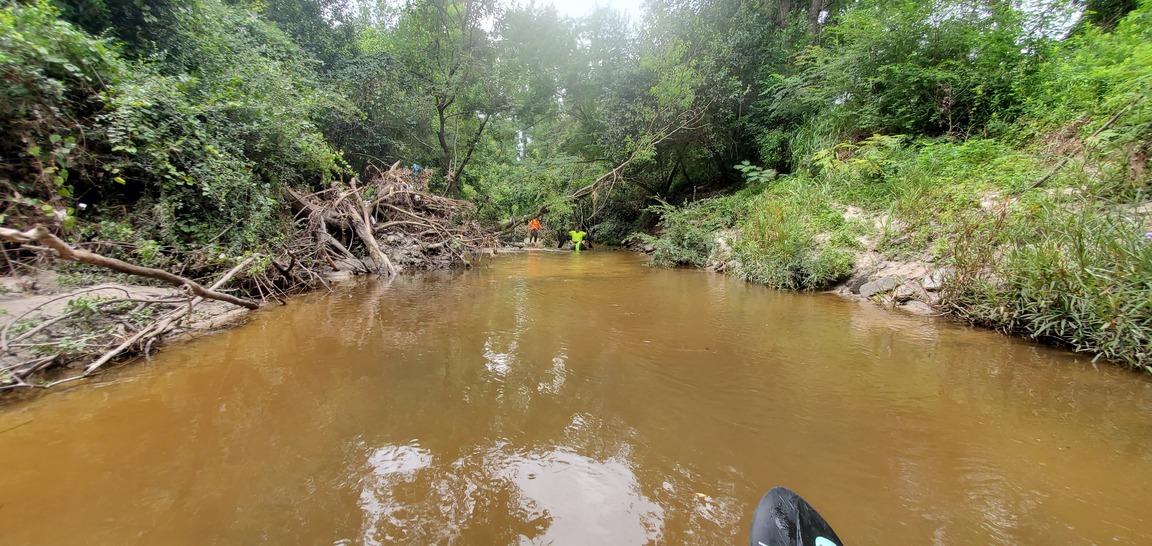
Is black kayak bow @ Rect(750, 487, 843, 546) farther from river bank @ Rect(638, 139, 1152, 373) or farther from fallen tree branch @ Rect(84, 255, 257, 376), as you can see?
fallen tree branch @ Rect(84, 255, 257, 376)

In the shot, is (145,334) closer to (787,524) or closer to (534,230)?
(787,524)

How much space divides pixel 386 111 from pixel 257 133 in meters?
7.20

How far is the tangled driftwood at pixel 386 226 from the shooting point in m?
8.39

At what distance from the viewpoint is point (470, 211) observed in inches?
452

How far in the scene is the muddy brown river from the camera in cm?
162

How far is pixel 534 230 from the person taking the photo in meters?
17.1

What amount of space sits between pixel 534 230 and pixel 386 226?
811cm

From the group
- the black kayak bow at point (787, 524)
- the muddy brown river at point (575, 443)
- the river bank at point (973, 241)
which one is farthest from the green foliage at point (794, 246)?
the black kayak bow at point (787, 524)

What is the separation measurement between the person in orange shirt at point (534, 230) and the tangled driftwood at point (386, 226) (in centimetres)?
478

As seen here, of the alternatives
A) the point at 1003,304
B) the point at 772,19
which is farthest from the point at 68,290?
the point at 772,19

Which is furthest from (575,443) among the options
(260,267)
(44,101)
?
(44,101)

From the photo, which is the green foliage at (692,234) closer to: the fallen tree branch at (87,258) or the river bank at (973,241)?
the river bank at (973,241)

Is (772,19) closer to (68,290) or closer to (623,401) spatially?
(623,401)

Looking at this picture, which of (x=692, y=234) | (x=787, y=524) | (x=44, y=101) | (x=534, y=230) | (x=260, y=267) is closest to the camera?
(x=787, y=524)
